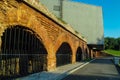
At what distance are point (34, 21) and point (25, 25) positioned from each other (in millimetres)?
1467

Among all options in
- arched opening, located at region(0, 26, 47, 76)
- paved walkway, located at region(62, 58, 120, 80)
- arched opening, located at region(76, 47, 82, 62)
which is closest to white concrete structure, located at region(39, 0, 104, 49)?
arched opening, located at region(76, 47, 82, 62)

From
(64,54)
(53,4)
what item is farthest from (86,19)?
(64,54)

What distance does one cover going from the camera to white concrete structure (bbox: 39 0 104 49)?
49000mm

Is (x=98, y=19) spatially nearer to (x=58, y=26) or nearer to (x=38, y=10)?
(x=58, y=26)

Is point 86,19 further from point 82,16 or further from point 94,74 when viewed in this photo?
point 94,74

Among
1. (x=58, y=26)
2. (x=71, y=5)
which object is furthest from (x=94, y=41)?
(x=58, y=26)

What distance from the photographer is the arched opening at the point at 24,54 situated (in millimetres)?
14015

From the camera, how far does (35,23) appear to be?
14.6 m

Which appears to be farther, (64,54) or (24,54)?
(64,54)

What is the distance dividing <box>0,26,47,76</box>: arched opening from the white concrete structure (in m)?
32.3

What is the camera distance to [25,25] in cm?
1298

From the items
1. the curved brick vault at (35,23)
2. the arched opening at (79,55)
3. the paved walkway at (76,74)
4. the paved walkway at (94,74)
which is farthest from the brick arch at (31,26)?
the arched opening at (79,55)

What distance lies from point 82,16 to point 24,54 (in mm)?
36343

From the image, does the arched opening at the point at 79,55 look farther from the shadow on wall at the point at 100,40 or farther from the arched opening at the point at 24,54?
the arched opening at the point at 24,54
